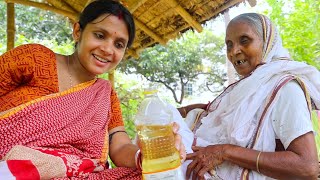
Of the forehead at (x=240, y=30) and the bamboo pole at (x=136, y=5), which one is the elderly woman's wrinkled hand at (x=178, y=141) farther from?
the bamboo pole at (x=136, y=5)

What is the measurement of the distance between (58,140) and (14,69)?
42cm

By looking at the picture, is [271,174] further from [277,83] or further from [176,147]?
[176,147]

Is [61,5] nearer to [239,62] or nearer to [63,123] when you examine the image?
[239,62]

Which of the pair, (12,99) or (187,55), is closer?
(12,99)

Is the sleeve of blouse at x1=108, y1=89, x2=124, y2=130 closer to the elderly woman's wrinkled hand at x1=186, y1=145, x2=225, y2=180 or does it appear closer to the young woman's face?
the young woman's face

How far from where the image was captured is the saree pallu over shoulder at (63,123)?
1333 mm

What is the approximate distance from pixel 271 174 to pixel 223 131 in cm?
37

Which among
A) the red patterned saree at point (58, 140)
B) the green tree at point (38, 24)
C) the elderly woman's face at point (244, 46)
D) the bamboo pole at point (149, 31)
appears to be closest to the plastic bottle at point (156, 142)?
the red patterned saree at point (58, 140)

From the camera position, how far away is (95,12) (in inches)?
65.6

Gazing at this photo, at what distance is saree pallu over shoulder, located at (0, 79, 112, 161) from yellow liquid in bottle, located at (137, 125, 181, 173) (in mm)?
290

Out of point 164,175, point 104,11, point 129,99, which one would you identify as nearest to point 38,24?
point 129,99

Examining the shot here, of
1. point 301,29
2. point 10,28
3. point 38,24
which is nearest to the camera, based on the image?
point 10,28

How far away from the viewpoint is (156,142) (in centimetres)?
130

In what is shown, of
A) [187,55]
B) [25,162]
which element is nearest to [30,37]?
[187,55]
